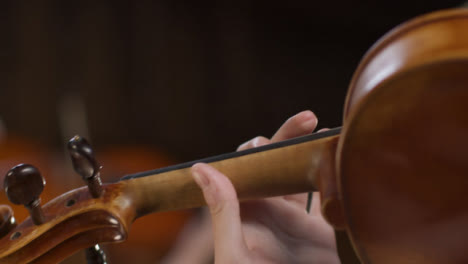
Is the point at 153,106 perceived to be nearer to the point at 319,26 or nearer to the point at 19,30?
the point at 19,30

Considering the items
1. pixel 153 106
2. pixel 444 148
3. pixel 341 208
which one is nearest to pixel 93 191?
pixel 341 208

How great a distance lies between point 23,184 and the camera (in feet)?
1.97

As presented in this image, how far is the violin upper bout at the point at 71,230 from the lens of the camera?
0.66 meters


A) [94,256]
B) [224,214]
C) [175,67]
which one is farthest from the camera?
[175,67]

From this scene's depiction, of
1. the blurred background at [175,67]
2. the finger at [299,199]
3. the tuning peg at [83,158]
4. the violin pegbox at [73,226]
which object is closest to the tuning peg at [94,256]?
the violin pegbox at [73,226]

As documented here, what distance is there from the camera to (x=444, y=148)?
43cm

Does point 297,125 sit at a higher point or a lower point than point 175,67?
higher

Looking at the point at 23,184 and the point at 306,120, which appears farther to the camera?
the point at 306,120

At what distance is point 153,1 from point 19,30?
0.72 meters

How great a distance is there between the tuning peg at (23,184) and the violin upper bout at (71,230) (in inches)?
2.4

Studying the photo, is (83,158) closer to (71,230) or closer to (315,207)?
(71,230)

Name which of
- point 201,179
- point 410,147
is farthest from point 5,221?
point 410,147

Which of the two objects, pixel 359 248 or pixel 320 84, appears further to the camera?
pixel 320 84

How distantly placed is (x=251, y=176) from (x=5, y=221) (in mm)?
363
